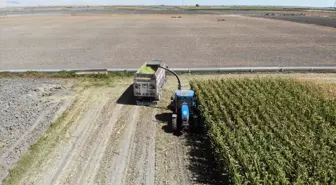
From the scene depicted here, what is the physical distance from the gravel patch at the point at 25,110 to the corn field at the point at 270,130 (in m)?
6.89

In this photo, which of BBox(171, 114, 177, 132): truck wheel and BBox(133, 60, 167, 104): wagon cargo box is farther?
BBox(133, 60, 167, 104): wagon cargo box

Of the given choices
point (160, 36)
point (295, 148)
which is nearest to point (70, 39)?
point (160, 36)

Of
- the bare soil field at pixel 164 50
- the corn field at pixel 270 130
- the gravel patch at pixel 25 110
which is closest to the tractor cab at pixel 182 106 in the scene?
the corn field at pixel 270 130

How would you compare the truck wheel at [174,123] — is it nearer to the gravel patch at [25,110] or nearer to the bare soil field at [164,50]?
the gravel patch at [25,110]

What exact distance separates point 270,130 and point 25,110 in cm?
1116

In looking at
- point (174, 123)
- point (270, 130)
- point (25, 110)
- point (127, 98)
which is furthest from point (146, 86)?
point (270, 130)

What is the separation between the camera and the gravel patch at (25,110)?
12117mm

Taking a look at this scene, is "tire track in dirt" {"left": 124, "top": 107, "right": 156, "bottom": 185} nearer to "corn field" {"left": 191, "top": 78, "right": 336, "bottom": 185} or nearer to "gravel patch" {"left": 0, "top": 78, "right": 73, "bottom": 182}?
"corn field" {"left": 191, "top": 78, "right": 336, "bottom": 185}

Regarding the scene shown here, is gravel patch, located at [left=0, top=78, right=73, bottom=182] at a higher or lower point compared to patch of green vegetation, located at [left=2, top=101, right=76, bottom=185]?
higher

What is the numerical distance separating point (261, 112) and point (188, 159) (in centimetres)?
424

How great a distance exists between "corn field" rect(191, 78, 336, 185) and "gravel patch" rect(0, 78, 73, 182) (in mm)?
Answer: 6886

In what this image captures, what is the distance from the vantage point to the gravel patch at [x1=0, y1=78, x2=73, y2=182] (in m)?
12.1

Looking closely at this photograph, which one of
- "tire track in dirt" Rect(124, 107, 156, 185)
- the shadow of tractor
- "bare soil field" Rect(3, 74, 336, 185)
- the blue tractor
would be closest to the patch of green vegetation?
"bare soil field" Rect(3, 74, 336, 185)

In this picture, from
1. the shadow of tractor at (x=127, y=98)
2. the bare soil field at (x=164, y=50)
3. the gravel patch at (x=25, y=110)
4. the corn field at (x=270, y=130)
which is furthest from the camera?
the bare soil field at (x=164, y=50)
